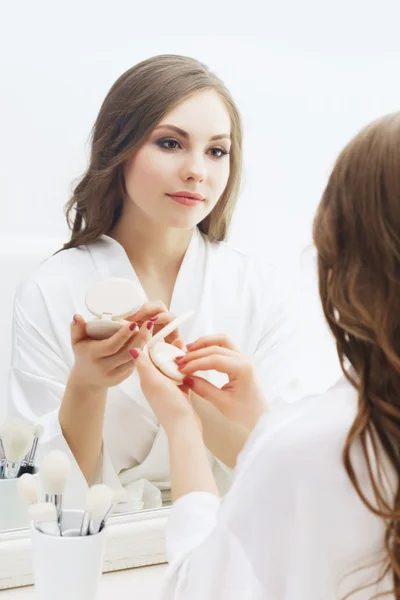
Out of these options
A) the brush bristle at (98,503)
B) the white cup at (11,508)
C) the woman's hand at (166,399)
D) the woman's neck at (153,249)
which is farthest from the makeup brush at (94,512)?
the woman's neck at (153,249)

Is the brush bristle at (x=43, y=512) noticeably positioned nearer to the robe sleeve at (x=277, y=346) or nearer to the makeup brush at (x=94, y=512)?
the makeup brush at (x=94, y=512)

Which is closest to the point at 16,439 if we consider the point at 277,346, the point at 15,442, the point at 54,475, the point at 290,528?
the point at 15,442

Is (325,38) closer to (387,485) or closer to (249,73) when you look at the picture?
(249,73)

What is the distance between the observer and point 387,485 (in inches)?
20.8

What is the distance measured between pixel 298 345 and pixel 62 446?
0.37 m

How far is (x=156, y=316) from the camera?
102cm

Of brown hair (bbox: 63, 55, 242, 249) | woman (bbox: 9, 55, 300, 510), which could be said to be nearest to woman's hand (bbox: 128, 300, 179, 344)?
woman (bbox: 9, 55, 300, 510)

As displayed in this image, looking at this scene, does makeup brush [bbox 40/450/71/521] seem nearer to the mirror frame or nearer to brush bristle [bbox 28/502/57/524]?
brush bristle [bbox 28/502/57/524]

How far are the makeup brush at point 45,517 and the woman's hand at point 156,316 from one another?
0.28 metres

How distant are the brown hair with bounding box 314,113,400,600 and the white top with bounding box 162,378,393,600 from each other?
1 centimetres

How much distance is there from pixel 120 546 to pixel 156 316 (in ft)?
1.00

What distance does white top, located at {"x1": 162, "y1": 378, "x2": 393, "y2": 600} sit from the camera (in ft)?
1.73

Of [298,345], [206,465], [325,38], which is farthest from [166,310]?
[325,38]

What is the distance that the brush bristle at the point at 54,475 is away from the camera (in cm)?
85
